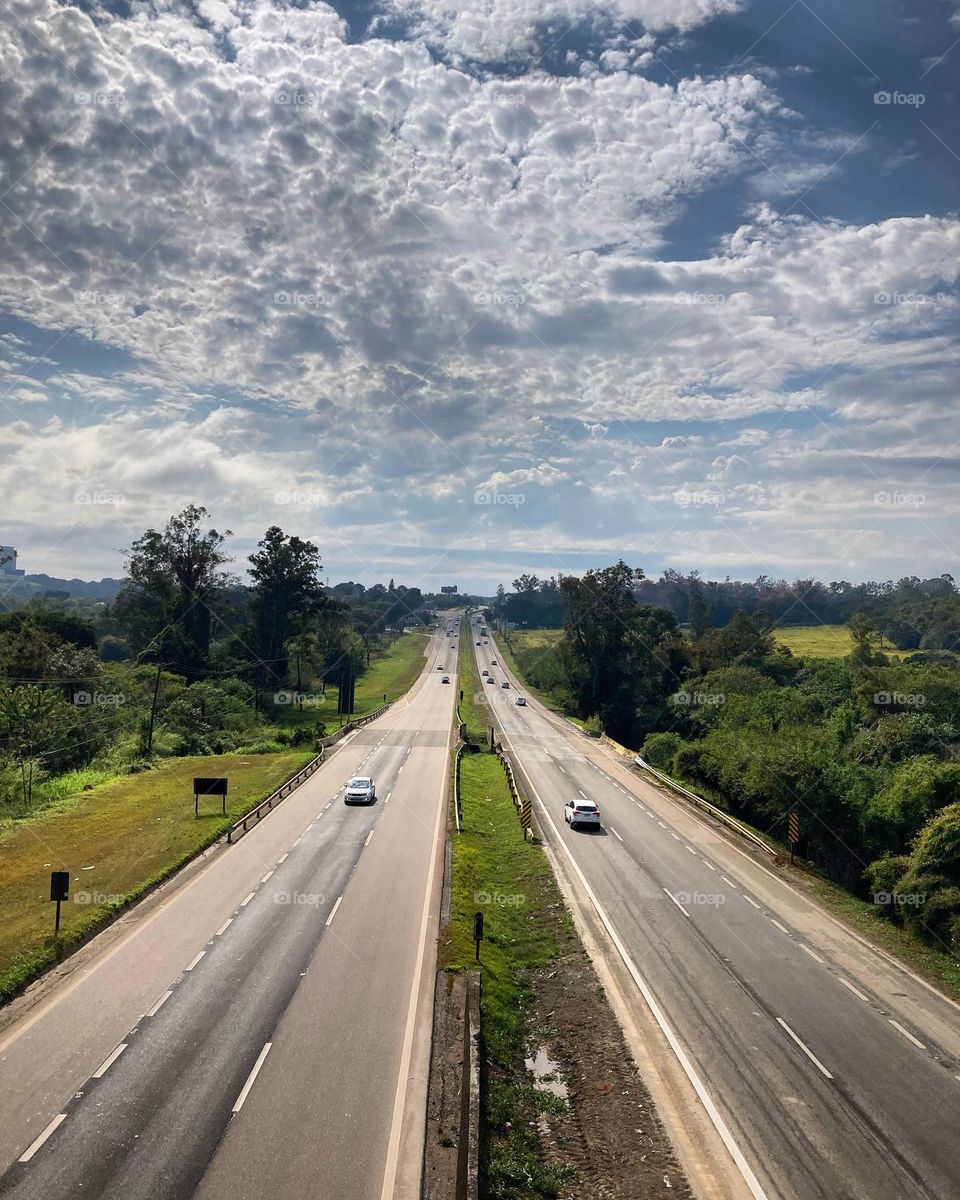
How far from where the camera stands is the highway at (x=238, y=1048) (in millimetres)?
12586

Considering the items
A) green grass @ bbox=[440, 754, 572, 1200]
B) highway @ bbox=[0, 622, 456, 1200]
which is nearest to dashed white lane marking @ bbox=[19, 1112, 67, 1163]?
highway @ bbox=[0, 622, 456, 1200]

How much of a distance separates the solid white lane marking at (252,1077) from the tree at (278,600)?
85.1 metres

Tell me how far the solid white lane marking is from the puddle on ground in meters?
5.82

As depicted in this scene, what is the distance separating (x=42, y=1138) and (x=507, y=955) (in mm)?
13291

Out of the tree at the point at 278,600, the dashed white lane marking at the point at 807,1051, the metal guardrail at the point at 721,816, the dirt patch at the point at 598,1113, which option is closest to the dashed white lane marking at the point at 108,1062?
the dirt patch at the point at 598,1113

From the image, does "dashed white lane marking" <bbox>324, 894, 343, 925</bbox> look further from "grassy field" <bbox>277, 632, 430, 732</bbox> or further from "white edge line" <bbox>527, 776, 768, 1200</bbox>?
"grassy field" <bbox>277, 632, 430, 732</bbox>

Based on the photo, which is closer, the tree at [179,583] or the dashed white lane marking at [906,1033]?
the dashed white lane marking at [906,1033]

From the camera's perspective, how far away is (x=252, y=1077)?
15320 mm

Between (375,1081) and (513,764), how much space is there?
142ft

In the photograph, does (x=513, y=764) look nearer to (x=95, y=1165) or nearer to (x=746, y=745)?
(x=746, y=745)

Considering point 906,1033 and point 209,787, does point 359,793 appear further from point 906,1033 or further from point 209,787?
point 906,1033

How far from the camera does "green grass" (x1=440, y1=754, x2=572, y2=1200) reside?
44.8ft

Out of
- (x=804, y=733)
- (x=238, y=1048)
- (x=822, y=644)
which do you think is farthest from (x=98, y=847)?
(x=822, y=644)

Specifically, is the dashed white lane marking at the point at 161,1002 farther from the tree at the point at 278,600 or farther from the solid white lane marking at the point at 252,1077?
the tree at the point at 278,600
